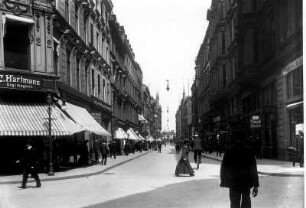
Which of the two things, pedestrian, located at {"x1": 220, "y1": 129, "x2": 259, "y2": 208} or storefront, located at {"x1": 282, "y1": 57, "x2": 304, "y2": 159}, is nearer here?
pedestrian, located at {"x1": 220, "y1": 129, "x2": 259, "y2": 208}

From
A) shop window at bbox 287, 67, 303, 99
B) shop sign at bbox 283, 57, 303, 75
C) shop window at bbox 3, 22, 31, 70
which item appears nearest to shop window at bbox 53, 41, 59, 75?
shop window at bbox 3, 22, 31, 70

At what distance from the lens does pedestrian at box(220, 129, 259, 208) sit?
7.13 meters

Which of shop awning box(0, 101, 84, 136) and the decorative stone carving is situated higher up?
the decorative stone carving

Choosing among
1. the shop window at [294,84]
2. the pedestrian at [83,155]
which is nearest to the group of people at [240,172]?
the shop window at [294,84]

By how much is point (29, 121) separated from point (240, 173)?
13396mm

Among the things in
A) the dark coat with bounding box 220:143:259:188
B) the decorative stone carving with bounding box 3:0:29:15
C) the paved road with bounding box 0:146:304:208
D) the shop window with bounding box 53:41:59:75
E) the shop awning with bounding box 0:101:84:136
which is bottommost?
the paved road with bounding box 0:146:304:208

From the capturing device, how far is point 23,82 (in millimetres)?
19156

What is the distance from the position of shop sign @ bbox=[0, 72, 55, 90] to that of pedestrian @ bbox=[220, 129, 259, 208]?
1357 centimetres

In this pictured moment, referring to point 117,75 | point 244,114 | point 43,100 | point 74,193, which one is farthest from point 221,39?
point 74,193

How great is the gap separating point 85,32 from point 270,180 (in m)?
19.0

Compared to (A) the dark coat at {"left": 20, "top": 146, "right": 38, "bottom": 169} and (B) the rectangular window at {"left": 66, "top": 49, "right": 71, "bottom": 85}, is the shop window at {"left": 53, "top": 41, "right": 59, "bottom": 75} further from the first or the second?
(A) the dark coat at {"left": 20, "top": 146, "right": 38, "bottom": 169}

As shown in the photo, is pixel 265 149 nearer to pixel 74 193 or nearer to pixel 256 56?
pixel 256 56

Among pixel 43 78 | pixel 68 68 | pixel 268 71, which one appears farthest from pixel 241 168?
pixel 268 71

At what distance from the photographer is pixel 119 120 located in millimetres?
49469
